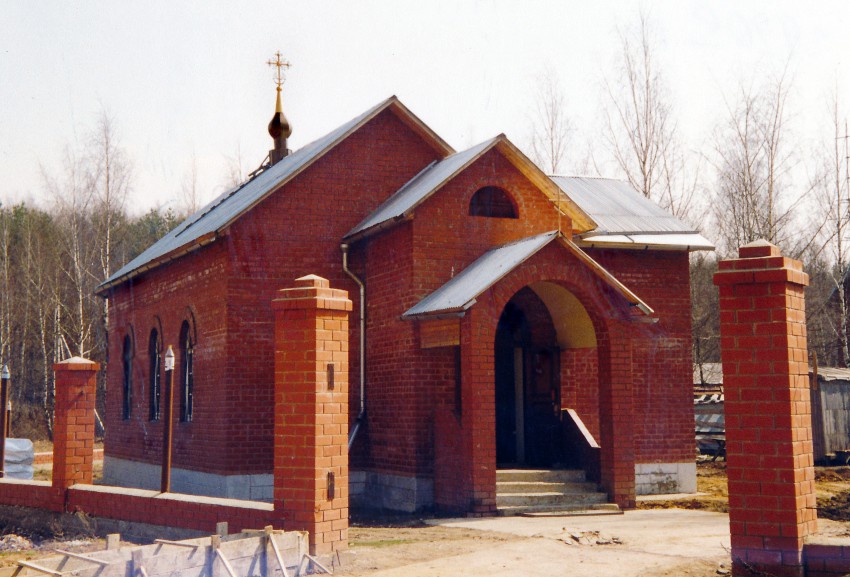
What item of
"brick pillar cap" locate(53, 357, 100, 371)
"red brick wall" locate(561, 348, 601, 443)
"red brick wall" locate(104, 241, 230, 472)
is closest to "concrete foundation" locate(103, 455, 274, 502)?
"red brick wall" locate(104, 241, 230, 472)

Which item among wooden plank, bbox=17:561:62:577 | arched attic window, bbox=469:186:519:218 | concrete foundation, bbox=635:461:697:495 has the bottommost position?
concrete foundation, bbox=635:461:697:495

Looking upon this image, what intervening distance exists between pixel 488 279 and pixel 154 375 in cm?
889

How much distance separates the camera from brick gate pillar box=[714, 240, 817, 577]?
6012 mm

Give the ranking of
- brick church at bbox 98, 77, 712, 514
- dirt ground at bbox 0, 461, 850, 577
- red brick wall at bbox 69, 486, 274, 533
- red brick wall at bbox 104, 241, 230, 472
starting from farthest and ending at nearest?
red brick wall at bbox 104, 241, 230, 472 < brick church at bbox 98, 77, 712, 514 < red brick wall at bbox 69, 486, 274, 533 < dirt ground at bbox 0, 461, 850, 577

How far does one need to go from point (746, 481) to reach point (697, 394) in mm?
16733

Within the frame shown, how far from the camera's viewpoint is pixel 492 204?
14.5 m

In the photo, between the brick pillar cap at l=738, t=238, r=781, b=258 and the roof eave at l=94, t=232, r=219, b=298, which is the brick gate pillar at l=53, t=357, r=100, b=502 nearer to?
the roof eave at l=94, t=232, r=219, b=298

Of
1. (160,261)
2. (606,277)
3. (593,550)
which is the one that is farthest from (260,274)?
(593,550)

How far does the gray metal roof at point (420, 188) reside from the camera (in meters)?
13.5

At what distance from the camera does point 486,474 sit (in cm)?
1184

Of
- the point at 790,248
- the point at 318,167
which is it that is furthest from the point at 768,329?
the point at 790,248

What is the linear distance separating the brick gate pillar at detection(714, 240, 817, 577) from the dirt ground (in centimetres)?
100

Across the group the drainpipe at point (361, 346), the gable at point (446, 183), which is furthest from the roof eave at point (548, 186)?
the drainpipe at point (361, 346)

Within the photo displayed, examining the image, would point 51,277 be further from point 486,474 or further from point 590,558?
point 590,558
